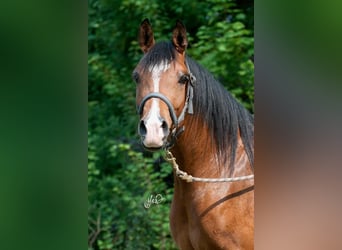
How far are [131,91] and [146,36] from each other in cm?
141

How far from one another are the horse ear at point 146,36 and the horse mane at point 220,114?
69 millimetres

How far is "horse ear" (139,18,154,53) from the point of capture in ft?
5.72

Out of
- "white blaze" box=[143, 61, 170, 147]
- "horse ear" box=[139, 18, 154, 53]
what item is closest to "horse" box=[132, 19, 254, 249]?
"horse ear" box=[139, 18, 154, 53]

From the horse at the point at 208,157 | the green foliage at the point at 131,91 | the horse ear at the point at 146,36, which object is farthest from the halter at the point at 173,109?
the green foliage at the point at 131,91

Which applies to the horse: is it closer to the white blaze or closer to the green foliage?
the white blaze

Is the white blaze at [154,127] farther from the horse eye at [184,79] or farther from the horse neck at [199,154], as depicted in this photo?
the horse neck at [199,154]

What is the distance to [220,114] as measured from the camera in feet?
5.74

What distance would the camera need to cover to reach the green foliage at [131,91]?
108 inches
